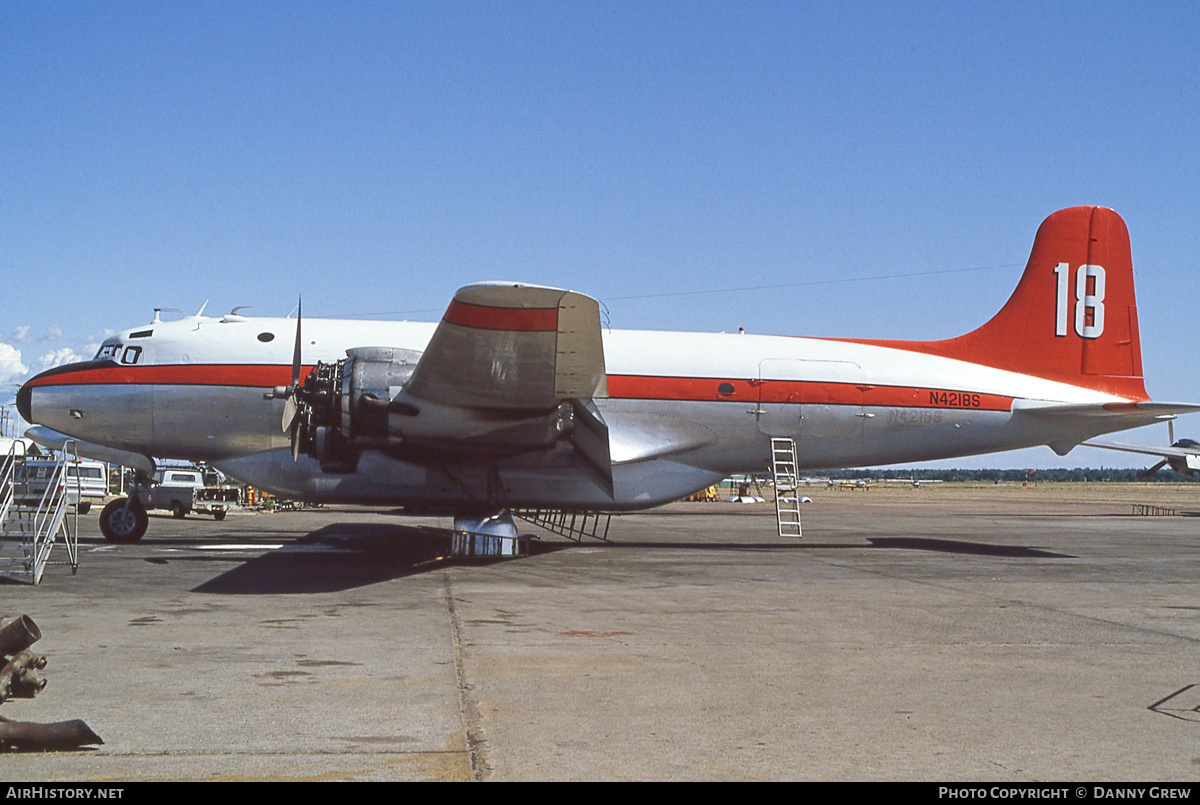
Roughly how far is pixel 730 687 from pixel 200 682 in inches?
145

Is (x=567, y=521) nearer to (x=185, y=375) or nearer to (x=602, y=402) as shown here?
(x=602, y=402)

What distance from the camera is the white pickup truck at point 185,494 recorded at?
105 feet

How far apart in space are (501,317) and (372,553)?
22.5 ft

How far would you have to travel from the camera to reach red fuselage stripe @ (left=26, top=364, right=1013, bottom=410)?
Result: 673 inches

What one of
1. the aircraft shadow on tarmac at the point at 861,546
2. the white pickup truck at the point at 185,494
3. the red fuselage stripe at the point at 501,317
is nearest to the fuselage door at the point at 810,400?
the aircraft shadow on tarmac at the point at 861,546

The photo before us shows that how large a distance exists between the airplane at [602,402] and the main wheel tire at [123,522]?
0.04m

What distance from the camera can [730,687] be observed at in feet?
21.7

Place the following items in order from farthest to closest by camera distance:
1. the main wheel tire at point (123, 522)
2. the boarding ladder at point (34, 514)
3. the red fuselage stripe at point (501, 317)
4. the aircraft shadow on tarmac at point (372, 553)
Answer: the main wheel tire at point (123, 522), the aircraft shadow on tarmac at point (372, 553), the boarding ladder at point (34, 514), the red fuselage stripe at point (501, 317)

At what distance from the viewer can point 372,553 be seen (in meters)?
16.6

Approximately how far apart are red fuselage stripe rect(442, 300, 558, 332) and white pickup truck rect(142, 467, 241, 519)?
21.0 m

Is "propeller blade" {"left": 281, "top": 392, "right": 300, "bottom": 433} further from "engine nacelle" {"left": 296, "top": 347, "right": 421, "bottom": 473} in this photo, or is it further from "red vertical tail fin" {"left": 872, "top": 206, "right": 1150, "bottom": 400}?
"red vertical tail fin" {"left": 872, "top": 206, "right": 1150, "bottom": 400}

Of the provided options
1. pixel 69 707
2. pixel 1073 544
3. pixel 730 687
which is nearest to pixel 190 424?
pixel 69 707

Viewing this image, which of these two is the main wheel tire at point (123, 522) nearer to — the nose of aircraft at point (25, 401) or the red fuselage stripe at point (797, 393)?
the nose of aircraft at point (25, 401)
